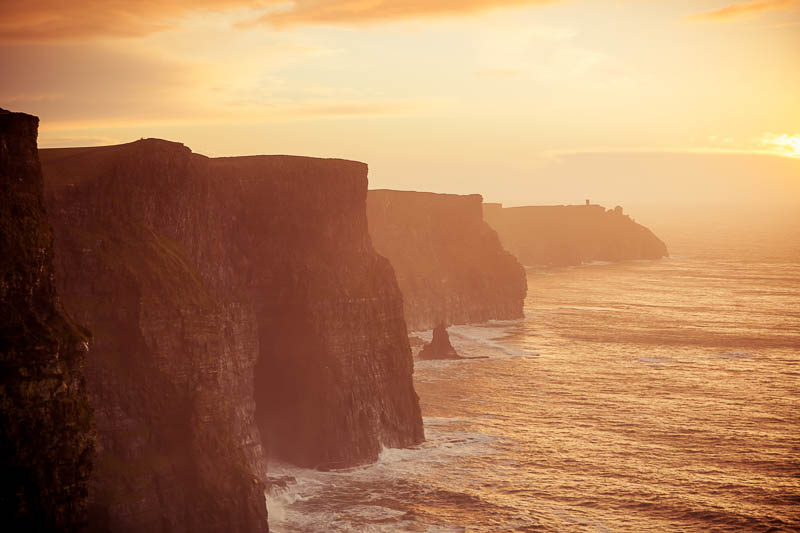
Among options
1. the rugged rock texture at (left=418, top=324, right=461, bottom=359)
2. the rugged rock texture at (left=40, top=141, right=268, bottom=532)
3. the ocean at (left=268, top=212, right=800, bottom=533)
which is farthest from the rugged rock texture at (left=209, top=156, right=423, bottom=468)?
the rugged rock texture at (left=418, top=324, right=461, bottom=359)

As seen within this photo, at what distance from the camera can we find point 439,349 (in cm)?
12506

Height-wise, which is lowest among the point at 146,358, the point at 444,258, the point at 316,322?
the point at 146,358

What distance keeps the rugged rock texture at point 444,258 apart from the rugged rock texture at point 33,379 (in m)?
113

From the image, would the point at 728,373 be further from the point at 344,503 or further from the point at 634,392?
the point at 344,503

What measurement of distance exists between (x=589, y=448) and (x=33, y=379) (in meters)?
52.2

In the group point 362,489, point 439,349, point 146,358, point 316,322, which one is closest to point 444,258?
point 439,349

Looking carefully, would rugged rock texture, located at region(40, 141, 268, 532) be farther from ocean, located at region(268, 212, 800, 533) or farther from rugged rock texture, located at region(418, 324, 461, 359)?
rugged rock texture, located at region(418, 324, 461, 359)

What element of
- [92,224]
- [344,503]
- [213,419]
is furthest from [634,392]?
[92,224]

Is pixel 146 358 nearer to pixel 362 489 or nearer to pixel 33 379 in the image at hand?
pixel 33 379

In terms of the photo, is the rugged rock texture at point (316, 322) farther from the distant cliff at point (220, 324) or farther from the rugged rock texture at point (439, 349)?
the rugged rock texture at point (439, 349)

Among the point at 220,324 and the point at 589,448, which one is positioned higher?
the point at 220,324

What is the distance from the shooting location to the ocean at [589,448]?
61.4 m

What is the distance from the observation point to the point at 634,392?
10031cm

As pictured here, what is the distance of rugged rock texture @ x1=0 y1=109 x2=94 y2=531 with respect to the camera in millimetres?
37312
